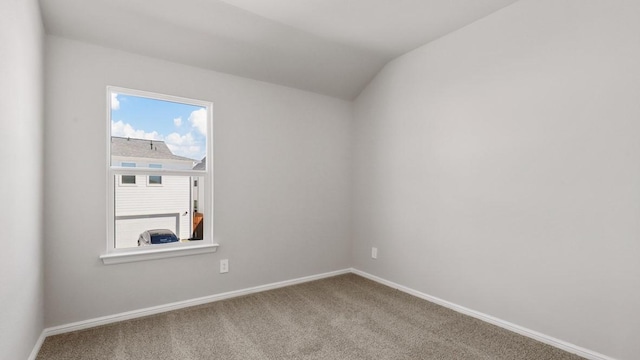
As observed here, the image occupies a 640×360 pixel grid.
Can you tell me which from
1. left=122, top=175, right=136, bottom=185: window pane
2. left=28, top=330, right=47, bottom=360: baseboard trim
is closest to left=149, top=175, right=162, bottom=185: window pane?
left=122, top=175, right=136, bottom=185: window pane

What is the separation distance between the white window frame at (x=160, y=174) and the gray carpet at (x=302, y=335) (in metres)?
0.50

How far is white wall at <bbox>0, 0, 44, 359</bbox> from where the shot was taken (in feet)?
4.60

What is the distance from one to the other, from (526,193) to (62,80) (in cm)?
346

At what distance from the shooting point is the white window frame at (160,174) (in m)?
2.46

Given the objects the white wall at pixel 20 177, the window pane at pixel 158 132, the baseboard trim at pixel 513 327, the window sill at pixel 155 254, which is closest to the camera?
the white wall at pixel 20 177

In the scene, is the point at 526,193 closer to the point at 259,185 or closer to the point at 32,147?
the point at 259,185

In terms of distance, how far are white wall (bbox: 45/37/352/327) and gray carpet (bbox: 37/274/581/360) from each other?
Result: 277mm

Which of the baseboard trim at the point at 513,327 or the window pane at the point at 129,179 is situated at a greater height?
the window pane at the point at 129,179

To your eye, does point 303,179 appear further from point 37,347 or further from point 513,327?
point 37,347

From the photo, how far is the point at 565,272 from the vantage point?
207 cm

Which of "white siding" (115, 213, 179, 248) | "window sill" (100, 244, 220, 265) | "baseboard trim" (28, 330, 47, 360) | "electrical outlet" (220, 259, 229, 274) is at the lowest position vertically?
"baseboard trim" (28, 330, 47, 360)

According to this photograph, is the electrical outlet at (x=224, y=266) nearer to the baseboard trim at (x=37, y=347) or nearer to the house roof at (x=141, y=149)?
the house roof at (x=141, y=149)

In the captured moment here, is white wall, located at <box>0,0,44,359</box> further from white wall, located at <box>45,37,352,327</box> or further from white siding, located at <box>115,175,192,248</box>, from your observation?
white siding, located at <box>115,175,192,248</box>

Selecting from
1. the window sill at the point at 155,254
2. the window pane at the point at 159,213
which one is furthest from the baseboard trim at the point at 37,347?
→ the window pane at the point at 159,213
